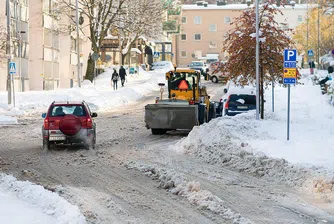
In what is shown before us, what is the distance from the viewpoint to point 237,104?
98.9ft

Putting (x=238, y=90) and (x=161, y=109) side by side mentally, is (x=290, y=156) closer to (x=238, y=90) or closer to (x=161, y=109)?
(x=161, y=109)

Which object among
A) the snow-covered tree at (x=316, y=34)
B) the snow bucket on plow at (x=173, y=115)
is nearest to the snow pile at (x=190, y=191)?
the snow bucket on plow at (x=173, y=115)

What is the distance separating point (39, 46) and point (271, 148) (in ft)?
123

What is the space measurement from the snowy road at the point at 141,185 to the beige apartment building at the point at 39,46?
75.3ft

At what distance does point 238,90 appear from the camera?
30.5 m

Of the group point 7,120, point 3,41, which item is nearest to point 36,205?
point 7,120

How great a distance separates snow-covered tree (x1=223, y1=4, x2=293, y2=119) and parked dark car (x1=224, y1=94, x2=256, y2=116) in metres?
3.48

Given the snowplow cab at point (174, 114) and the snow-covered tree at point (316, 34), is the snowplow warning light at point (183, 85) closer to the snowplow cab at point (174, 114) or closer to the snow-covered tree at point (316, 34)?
the snowplow cab at point (174, 114)

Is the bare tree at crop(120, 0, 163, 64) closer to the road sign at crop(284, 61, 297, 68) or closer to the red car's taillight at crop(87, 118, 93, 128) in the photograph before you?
the red car's taillight at crop(87, 118, 93, 128)

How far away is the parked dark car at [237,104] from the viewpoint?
30.1 meters

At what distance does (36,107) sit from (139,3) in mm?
31216

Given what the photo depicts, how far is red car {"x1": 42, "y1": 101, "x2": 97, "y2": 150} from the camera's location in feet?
64.8

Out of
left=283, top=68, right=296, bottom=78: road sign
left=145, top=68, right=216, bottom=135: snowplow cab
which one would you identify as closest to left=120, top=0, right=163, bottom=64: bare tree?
left=145, top=68, right=216, bottom=135: snowplow cab

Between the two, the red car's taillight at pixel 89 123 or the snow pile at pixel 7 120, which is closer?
the red car's taillight at pixel 89 123
